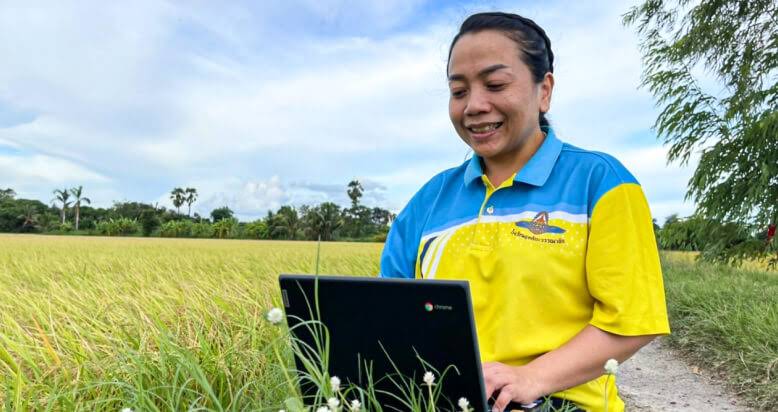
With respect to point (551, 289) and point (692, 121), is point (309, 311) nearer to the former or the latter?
point (551, 289)

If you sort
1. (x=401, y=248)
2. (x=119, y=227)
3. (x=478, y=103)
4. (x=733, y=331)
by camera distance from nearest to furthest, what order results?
1. (x=478, y=103)
2. (x=401, y=248)
3. (x=733, y=331)
4. (x=119, y=227)

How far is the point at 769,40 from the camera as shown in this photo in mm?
8516

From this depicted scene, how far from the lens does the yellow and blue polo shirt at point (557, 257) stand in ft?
4.28

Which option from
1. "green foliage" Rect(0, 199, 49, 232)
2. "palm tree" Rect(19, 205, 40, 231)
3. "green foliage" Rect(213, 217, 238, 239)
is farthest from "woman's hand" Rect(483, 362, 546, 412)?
"palm tree" Rect(19, 205, 40, 231)

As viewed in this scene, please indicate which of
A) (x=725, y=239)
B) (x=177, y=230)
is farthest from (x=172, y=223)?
(x=725, y=239)

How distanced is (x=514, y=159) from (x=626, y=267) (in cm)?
46

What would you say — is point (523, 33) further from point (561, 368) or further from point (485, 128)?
point (561, 368)

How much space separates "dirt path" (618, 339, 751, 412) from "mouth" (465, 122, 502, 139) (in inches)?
125

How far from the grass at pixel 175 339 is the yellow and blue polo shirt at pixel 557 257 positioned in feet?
1.89

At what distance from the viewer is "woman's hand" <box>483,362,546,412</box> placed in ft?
3.89

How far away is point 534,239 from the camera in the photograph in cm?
141

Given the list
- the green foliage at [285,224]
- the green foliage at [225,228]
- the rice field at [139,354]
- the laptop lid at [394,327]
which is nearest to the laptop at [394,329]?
the laptop lid at [394,327]

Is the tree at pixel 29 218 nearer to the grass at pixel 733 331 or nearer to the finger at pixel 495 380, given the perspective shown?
the grass at pixel 733 331

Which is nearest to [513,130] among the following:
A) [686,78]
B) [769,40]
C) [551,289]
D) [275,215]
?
[551,289]
